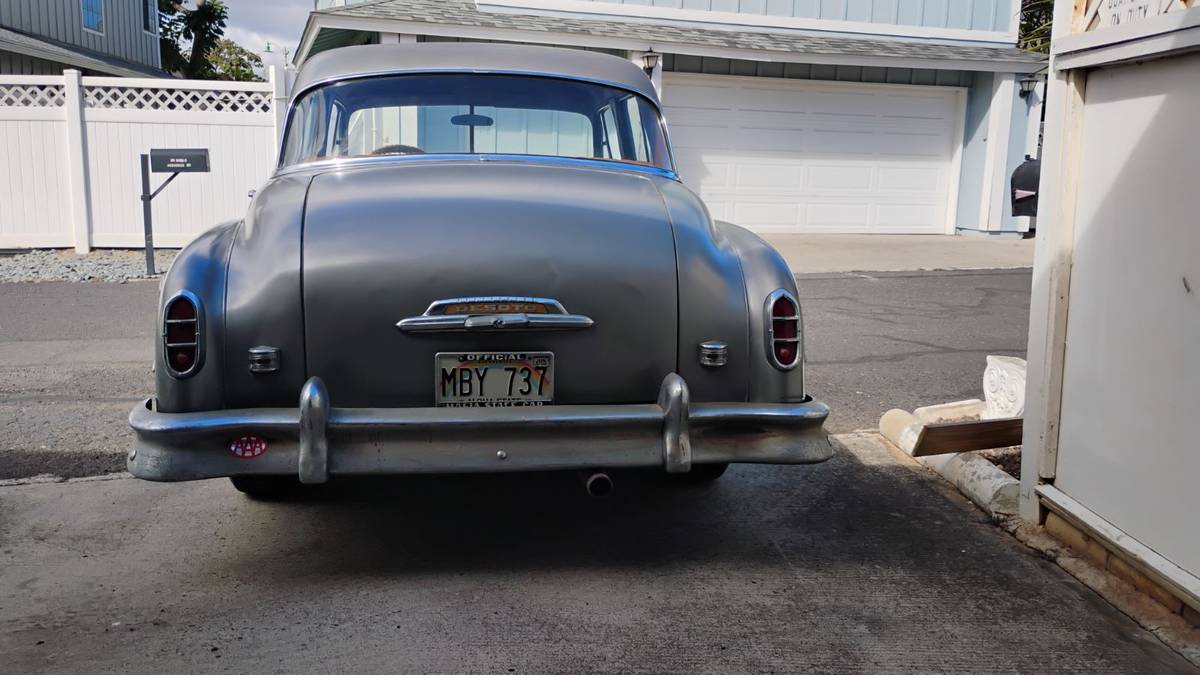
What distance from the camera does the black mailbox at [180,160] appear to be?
10641 millimetres

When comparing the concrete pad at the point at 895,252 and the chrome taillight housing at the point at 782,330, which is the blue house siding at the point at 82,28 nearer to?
the concrete pad at the point at 895,252

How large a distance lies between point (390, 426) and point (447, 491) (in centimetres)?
130

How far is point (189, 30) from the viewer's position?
32.4m

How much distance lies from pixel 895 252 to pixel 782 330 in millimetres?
11202

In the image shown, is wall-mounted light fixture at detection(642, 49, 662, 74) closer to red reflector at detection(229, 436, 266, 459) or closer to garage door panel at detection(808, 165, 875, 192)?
garage door panel at detection(808, 165, 875, 192)

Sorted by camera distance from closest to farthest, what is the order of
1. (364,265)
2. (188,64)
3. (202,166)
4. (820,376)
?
(364,265) → (820,376) → (202,166) → (188,64)

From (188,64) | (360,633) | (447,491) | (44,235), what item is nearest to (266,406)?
(360,633)

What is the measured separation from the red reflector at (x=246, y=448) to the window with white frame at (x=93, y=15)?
21.7m

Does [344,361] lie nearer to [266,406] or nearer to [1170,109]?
[266,406]

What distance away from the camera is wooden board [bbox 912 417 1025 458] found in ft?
14.5

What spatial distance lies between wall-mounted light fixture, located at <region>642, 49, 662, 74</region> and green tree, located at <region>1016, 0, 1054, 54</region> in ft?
51.8

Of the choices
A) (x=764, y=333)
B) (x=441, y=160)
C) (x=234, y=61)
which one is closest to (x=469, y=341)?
(x=764, y=333)

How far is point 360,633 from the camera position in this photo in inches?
119

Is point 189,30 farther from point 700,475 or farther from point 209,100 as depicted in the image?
point 700,475
